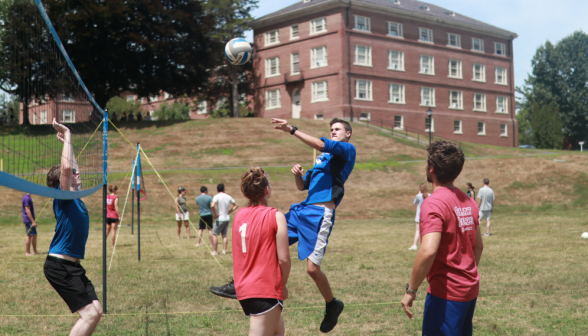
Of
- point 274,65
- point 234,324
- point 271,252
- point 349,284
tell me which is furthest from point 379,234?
point 274,65

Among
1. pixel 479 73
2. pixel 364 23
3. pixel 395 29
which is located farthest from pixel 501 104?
pixel 364 23

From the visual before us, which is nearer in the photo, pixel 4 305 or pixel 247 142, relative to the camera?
pixel 4 305

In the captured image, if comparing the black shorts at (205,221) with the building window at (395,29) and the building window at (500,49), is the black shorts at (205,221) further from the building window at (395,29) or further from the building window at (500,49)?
the building window at (500,49)

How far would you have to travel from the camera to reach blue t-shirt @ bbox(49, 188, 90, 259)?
5215 millimetres

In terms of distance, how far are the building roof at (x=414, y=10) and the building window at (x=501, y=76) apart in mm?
4128

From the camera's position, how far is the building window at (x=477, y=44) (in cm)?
6028

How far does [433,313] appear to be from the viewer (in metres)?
3.97

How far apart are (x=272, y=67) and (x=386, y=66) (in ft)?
38.2

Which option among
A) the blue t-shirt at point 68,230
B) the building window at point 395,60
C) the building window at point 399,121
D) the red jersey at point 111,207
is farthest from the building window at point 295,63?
the blue t-shirt at point 68,230

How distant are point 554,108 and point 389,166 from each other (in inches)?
1882

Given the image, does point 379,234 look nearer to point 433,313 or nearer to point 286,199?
point 286,199

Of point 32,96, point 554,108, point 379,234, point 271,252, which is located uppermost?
point 554,108

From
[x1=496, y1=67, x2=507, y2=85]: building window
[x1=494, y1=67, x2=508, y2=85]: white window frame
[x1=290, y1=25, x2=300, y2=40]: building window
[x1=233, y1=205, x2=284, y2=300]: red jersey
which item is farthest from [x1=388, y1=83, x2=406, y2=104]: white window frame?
[x1=233, y1=205, x2=284, y2=300]: red jersey

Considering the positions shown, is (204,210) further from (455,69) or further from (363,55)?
(455,69)
